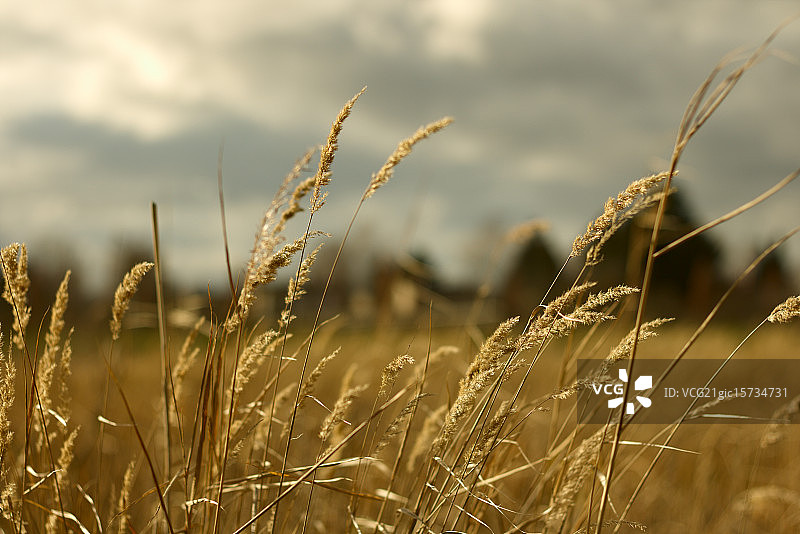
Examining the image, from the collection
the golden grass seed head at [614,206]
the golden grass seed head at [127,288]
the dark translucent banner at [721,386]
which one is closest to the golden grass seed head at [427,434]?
the dark translucent banner at [721,386]

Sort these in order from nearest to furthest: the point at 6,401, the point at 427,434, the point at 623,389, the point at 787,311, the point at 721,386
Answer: the point at 787,311
the point at 6,401
the point at 623,389
the point at 427,434
the point at 721,386

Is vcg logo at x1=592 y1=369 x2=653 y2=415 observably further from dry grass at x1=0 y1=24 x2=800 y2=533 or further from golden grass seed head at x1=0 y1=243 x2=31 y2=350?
golden grass seed head at x1=0 y1=243 x2=31 y2=350

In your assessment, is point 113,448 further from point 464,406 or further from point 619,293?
point 619,293

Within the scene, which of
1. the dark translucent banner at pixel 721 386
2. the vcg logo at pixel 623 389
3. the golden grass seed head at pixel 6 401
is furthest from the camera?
the dark translucent banner at pixel 721 386

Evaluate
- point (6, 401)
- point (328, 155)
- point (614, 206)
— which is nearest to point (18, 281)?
point (6, 401)

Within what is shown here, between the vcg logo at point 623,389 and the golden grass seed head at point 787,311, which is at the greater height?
the golden grass seed head at point 787,311

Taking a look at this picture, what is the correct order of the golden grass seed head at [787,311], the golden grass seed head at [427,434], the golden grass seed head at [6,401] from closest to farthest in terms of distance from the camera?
1. the golden grass seed head at [787,311]
2. the golden grass seed head at [6,401]
3. the golden grass seed head at [427,434]

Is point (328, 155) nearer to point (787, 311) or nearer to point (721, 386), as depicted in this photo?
point (787, 311)

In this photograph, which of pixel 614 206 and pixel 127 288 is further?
pixel 127 288

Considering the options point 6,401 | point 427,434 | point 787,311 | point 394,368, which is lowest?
point 427,434

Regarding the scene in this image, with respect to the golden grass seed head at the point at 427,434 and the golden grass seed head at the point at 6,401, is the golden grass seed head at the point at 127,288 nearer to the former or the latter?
the golden grass seed head at the point at 6,401

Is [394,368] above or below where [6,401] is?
above

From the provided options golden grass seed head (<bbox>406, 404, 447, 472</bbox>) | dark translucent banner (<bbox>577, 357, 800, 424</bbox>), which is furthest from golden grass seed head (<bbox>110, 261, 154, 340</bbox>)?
dark translucent banner (<bbox>577, 357, 800, 424</bbox>)

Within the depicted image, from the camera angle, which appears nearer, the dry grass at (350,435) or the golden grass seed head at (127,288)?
the dry grass at (350,435)
